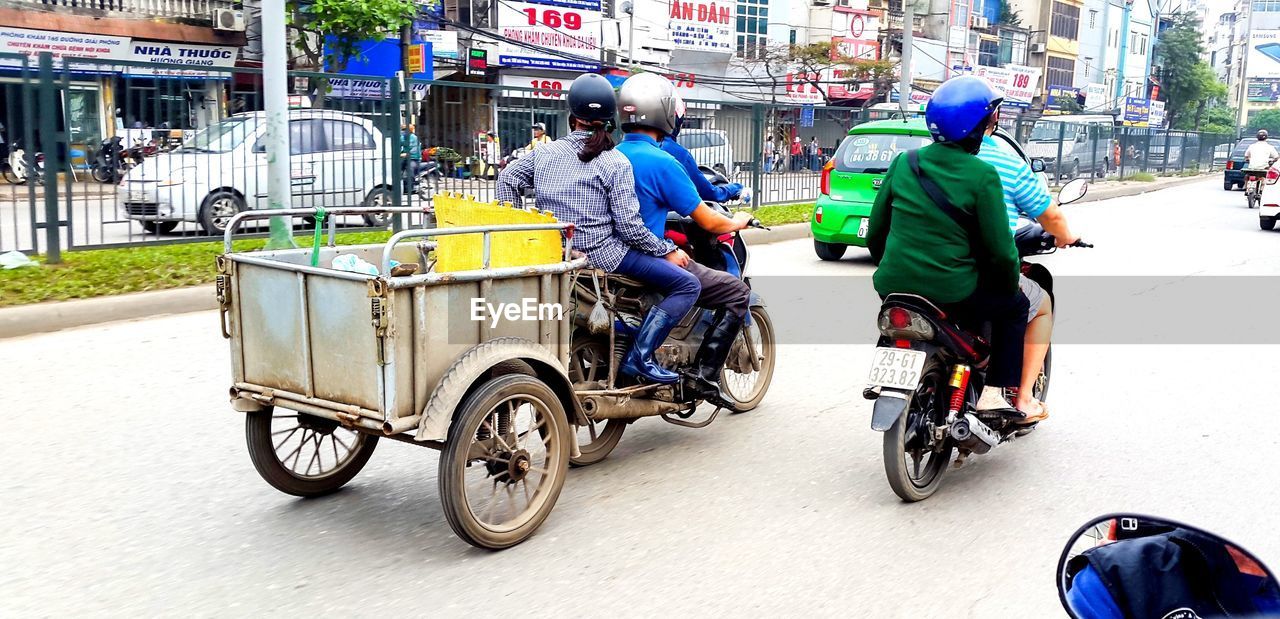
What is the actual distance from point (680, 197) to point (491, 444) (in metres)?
1.44

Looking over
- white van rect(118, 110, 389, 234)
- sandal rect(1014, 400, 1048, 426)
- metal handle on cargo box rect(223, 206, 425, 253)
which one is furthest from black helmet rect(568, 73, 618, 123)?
white van rect(118, 110, 389, 234)

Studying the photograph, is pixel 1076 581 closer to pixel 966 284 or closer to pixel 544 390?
pixel 544 390

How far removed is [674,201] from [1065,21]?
2262 inches

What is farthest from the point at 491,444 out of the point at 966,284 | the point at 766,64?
the point at 766,64

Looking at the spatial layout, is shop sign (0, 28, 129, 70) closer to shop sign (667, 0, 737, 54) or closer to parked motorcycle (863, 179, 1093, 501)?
shop sign (667, 0, 737, 54)

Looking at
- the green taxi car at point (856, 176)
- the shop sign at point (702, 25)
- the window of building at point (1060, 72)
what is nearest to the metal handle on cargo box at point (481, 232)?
the green taxi car at point (856, 176)

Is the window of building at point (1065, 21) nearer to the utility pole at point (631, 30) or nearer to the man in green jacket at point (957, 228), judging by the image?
the utility pole at point (631, 30)

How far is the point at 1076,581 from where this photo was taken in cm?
146

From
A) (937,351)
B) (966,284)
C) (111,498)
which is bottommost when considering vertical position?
(111,498)

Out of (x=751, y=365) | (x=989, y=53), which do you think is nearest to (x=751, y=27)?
(x=989, y=53)

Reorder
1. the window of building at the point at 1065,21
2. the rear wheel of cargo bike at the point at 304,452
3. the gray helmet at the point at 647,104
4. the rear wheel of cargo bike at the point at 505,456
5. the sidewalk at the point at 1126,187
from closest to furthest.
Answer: the rear wheel of cargo bike at the point at 505,456 < the rear wheel of cargo bike at the point at 304,452 < the gray helmet at the point at 647,104 < the sidewalk at the point at 1126,187 < the window of building at the point at 1065,21

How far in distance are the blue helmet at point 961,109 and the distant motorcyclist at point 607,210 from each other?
3.95 ft

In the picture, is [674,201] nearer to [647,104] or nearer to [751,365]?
[647,104]

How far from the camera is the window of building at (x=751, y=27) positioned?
3775cm
